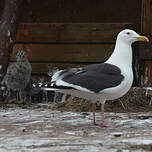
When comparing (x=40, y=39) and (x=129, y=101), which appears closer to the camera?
(x=129, y=101)

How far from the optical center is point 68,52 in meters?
8.84

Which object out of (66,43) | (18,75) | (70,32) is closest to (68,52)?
(66,43)

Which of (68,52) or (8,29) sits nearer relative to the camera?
(8,29)

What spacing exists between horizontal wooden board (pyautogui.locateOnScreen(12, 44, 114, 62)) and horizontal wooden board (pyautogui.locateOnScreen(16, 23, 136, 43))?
0.36 feet

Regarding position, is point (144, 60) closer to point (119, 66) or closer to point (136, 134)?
point (119, 66)

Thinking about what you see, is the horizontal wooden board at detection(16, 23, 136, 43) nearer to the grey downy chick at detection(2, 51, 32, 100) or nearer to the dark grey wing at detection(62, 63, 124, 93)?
the grey downy chick at detection(2, 51, 32, 100)

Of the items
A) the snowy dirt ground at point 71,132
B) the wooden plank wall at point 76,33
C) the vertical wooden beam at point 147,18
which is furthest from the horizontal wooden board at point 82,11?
the snowy dirt ground at point 71,132

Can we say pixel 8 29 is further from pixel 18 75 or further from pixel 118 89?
pixel 118 89

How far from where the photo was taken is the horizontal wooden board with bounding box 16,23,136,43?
8.52 m

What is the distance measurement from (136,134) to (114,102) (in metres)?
2.38

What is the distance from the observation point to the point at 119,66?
526 cm

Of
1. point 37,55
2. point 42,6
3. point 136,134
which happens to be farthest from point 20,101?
point 136,134

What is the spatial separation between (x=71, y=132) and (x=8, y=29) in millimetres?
3385

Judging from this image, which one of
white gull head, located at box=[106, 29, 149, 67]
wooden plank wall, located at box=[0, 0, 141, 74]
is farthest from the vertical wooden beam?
white gull head, located at box=[106, 29, 149, 67]
